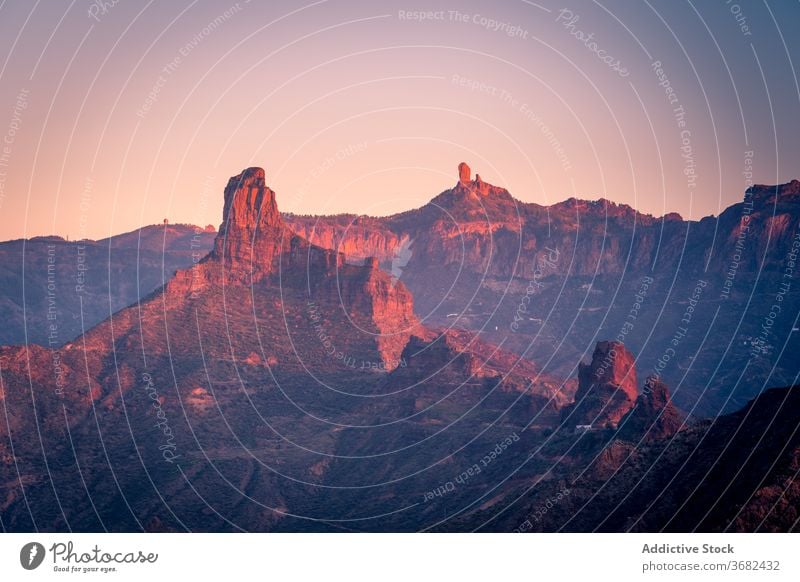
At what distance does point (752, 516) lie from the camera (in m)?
113

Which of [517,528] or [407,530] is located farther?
[407,530]

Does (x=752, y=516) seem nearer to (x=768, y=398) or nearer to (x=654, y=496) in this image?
(x=654, y=496)

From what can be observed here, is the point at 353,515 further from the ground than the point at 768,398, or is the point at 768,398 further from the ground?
the point at 768,398

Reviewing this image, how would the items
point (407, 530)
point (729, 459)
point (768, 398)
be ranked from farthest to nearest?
1. point (407, 530)
2. point (768, 398)
3. point (729, 459)

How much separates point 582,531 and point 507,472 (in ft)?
209
